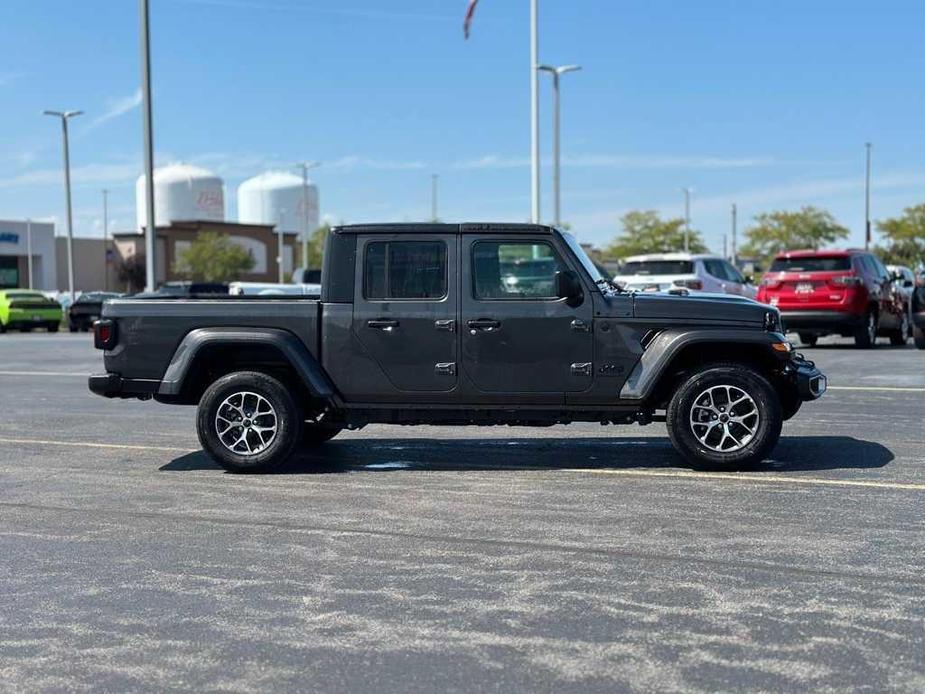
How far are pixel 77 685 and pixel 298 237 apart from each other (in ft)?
342

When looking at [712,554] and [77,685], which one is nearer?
[77,685]

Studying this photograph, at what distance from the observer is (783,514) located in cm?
676

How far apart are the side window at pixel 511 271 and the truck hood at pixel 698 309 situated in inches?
26.4

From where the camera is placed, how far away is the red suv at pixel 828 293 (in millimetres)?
20203

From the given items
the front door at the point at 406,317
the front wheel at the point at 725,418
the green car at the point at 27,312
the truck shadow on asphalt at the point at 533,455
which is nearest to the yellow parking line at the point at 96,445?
the truck shadow on asphalt at the point at 533,455

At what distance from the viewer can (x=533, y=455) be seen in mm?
9219

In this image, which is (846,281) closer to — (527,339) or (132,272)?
(527,339)

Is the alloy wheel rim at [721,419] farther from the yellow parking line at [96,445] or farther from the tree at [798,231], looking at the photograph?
the tree at [798,231]

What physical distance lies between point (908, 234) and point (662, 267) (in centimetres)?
6236

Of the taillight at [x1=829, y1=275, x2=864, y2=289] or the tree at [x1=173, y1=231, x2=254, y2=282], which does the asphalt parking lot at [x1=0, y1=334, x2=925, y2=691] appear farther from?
the tree at [x1=173, y1=231, x2=254, y2=282]

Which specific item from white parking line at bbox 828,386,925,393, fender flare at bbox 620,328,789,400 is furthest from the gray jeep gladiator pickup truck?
white parking line at bbox 828,386,925,393

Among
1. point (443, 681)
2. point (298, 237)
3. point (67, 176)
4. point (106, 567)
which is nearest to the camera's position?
point (443, 681)

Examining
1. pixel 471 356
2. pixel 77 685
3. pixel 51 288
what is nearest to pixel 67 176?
pixel 51 288

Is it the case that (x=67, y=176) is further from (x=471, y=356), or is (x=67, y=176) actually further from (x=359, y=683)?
(x=359, y=683)
